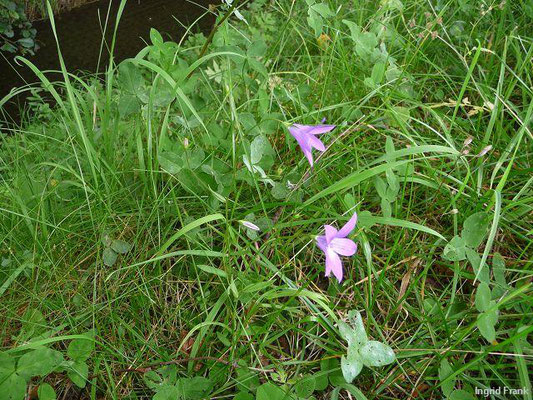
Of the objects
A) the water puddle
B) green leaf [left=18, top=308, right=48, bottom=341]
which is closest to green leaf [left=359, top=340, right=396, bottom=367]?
green leaf [left=18, top=308, right=48, bottom=341]

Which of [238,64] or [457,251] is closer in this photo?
[457,251]

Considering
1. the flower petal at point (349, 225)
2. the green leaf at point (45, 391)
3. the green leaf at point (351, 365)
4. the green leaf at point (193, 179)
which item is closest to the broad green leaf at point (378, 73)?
the green leaf at point (193, 179)

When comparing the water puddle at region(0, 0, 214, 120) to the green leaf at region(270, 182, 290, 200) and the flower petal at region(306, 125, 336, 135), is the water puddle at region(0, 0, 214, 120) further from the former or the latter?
the flower petal at region(306, 125, 336, 135)

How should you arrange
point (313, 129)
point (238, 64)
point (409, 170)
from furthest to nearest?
point (238, 64) < point (409, 170) < point (313, 129)

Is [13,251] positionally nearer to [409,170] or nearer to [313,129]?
[313,129]

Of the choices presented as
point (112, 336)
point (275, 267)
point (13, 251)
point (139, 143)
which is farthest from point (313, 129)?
point (13, 251)

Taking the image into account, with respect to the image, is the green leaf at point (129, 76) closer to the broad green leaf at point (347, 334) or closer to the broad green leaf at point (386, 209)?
the broad green leaf at point (386, 209)
